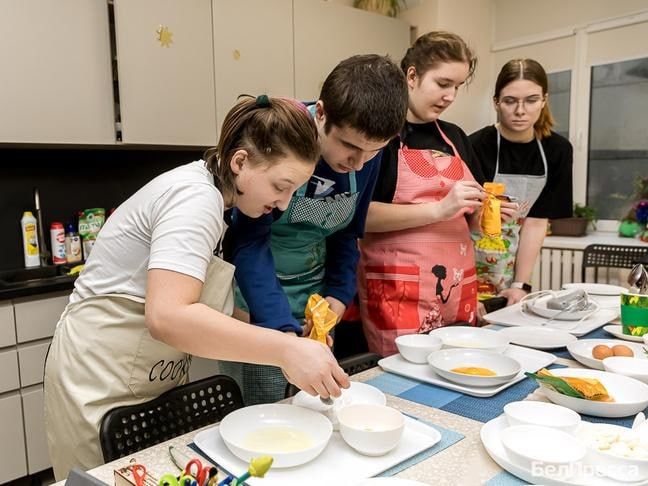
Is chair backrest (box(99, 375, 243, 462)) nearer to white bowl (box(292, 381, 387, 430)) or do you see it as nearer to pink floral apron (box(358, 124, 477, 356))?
white bowl (box(292, 381, 387, 430))

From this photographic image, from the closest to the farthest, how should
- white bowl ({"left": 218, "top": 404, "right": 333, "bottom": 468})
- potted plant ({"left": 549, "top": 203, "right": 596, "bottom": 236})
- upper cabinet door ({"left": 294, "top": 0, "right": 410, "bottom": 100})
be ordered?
white bowl ({"left": 218, "top": 404, "right": 333, "bottom": 468}), upper cabinet door ({"left": 294, "top": 0, "right": 410, "bottom": 100}), potted plant ({"left": 549, "top": 203, "right": 596, "bottom": 236})

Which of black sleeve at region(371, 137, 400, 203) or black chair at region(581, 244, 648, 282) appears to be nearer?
black sleeve at region(371, 137, 400, 203)

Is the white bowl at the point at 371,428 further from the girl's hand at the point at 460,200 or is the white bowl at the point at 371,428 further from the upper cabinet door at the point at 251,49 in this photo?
the upper cabinet door at the point at 251,49

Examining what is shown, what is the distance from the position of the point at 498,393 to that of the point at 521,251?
1181 millimetres

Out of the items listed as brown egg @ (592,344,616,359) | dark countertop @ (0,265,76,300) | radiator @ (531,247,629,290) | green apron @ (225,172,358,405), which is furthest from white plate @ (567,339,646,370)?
radiator @ (531,247,629,290)

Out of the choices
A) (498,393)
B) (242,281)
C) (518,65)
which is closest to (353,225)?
(242,281)

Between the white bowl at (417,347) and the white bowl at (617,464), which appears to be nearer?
the white bowl at (617,464)

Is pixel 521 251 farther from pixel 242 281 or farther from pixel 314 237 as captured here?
pixel 242 281

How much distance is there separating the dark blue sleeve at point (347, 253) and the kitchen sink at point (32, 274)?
1.34m

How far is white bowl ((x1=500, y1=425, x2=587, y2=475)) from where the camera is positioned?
0.66 metres

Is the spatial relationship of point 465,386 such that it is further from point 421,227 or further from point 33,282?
point 33,282

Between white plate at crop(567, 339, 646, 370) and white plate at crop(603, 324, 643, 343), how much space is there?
0.09 feet

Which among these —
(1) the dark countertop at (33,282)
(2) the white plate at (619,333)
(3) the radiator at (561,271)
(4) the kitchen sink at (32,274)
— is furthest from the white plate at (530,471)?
(3) the radiator at (561,271)

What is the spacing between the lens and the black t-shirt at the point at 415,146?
→ 55.2 inches
